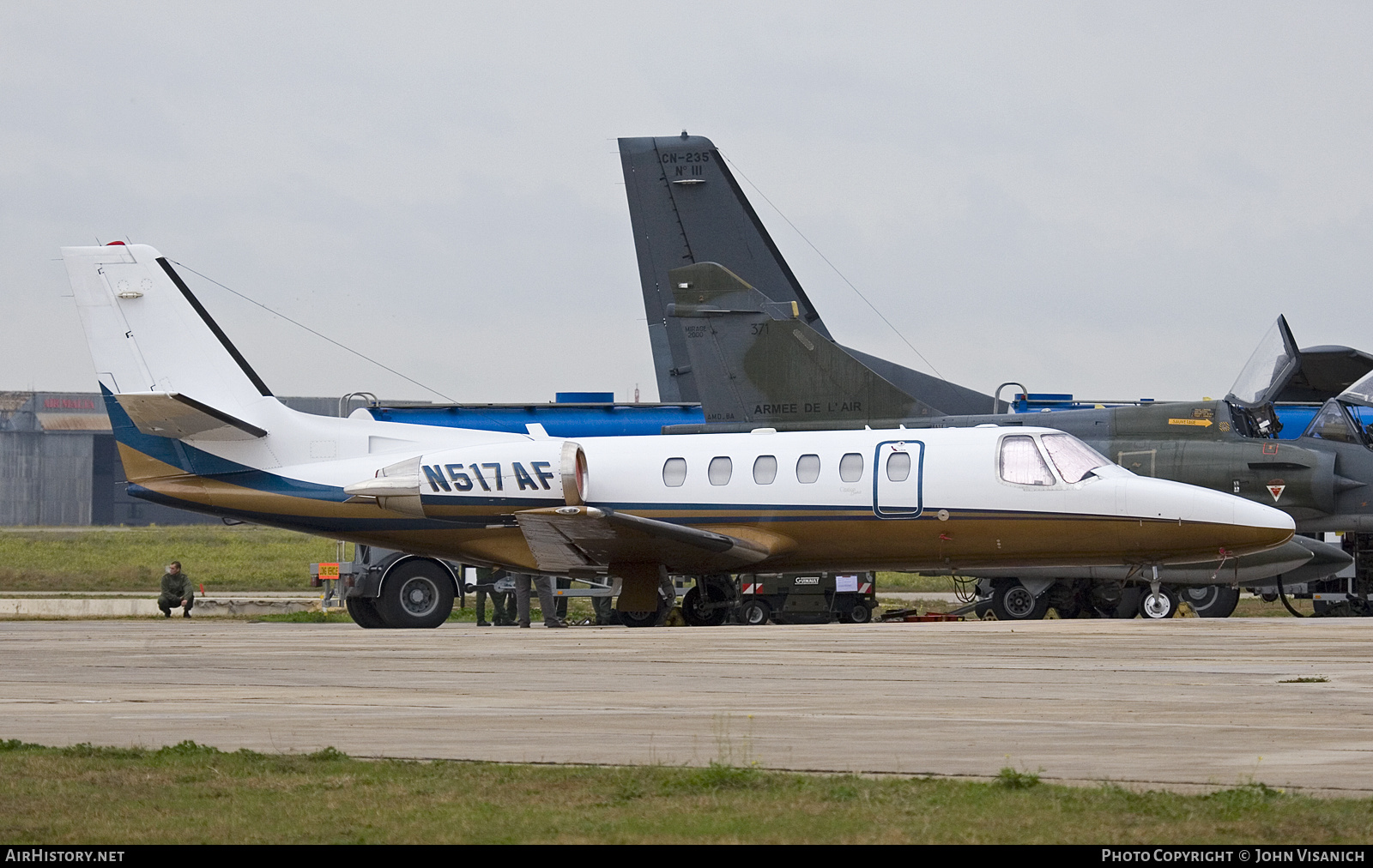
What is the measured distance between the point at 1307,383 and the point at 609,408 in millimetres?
13812

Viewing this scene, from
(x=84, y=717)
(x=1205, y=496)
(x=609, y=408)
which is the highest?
(x=609, y=408)

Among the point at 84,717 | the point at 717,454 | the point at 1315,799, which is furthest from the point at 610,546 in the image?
→ the point at 1315,799

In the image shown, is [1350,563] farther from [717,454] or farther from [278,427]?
[278,427]

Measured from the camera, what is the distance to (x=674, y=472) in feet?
76.3

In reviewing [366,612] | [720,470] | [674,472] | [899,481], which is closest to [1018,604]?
[899,481]

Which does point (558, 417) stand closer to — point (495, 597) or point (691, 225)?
point (495, 597)

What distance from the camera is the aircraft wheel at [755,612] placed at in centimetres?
3033

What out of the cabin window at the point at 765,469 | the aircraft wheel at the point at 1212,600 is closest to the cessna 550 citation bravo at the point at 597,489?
the cabin window at the point at 765,469

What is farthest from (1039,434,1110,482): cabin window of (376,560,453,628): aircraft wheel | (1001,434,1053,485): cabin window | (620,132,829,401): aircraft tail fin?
(376,560,453,628): aircraft wheel

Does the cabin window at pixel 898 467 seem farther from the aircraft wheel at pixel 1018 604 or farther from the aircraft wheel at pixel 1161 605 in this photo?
the aircraft wheel at pixel 1161 605

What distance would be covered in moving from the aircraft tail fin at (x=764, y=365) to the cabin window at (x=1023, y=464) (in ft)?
14.3

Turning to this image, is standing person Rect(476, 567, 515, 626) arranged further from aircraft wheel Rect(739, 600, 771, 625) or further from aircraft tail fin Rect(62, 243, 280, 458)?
aircraft tail fin Rect(62, 243, 280, 458)

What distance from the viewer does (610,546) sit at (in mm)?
22484

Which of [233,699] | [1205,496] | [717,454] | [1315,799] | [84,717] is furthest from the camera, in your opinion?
[717,454]
